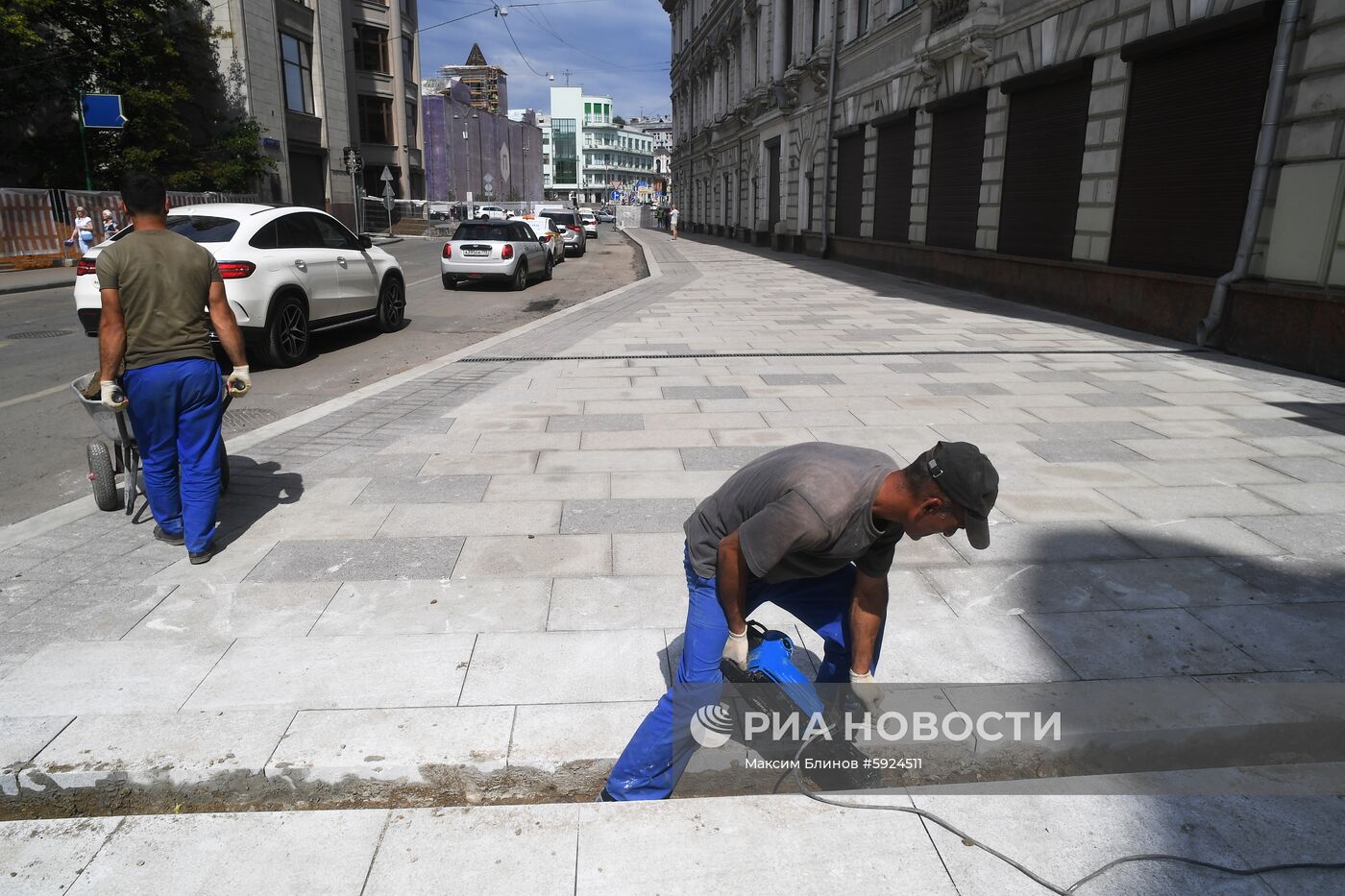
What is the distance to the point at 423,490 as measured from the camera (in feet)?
A: 18.4

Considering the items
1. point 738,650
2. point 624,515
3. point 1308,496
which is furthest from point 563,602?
point 1308,496

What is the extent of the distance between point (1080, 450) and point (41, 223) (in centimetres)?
2606

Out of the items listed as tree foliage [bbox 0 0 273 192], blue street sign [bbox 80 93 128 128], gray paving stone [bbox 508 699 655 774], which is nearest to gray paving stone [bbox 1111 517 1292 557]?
gray paving stone [bbox 508 699 655 774]

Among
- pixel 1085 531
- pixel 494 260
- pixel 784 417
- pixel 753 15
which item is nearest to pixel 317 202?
pixel 753 15

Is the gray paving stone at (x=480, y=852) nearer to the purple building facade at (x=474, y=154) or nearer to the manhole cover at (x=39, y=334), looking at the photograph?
the manhole cover at (x=39, y=334)

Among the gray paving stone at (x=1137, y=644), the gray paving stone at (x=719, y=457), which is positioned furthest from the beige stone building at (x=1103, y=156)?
the gray paving stone at (x=1137, y=644)

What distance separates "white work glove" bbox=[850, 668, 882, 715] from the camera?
8.60ft

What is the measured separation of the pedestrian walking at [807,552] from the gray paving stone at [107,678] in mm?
1747

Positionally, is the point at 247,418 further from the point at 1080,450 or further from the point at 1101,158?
the point at 1101,158

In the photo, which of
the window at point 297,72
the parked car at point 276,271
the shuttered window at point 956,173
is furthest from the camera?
the window at point 297,72

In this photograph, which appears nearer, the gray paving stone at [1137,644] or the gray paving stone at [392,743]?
the gray paving stone at [392,743]

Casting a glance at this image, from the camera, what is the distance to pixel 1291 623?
387cm

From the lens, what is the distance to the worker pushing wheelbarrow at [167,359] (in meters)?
4.39

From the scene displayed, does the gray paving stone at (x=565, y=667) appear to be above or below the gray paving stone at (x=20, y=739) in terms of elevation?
above
